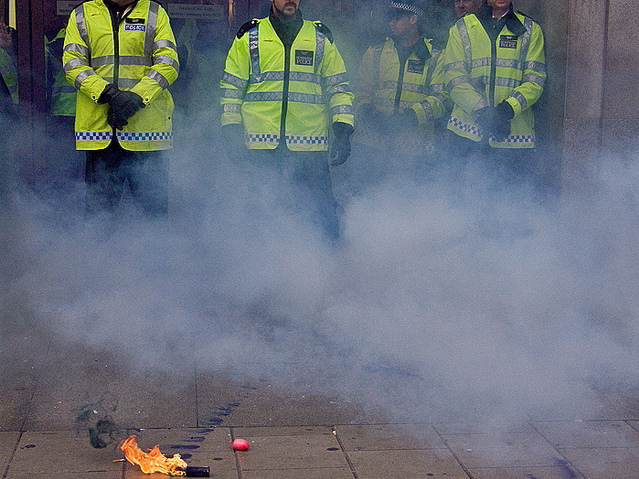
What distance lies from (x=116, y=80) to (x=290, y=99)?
3.15 ft

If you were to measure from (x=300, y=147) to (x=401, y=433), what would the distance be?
234 cm

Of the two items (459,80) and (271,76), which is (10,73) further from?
(459,80)

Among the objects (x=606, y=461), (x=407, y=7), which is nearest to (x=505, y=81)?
(x=407, y=7)

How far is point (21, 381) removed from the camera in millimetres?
3885

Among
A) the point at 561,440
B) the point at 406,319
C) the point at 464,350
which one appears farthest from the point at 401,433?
the point at 406,319

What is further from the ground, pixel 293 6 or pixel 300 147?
pixel 293 6

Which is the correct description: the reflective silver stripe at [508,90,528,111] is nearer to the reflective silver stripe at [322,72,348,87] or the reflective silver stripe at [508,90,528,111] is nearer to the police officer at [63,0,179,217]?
the reflective silver stripe at [322,72,348,87]

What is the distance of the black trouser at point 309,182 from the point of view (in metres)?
5.43

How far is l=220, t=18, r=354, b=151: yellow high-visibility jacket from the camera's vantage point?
5281mm

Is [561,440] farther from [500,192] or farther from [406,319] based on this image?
[500,192]

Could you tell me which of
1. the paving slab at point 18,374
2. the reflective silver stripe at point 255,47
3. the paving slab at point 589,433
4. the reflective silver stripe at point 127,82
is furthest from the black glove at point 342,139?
the paving slab at point 589,433

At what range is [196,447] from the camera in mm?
3301

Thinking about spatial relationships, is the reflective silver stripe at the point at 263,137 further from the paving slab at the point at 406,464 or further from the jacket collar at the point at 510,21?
the paving slab at the point at 406,464

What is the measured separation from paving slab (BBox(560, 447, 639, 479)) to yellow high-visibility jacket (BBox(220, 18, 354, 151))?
103 inches
